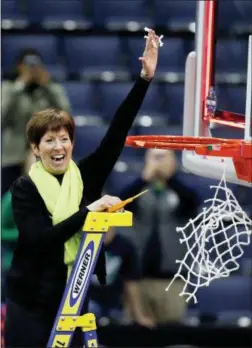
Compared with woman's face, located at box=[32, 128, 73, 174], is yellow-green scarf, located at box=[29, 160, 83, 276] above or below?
below

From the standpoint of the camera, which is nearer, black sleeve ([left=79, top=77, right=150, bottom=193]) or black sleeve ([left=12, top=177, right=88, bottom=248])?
black sleeve ([left=12, top=177, right=88, bottom=248])

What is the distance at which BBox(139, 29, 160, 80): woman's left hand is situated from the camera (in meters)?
4.33

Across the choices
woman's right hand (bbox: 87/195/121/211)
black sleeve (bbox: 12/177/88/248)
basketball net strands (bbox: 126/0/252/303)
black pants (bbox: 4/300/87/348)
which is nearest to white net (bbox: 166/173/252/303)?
basketball net strands (bbox: 126/0/252/303)

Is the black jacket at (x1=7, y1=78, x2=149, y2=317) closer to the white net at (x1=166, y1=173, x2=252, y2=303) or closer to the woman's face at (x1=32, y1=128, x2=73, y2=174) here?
the woman's face at (x1=32, y1=128, x2=73, y2=174)

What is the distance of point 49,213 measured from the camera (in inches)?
168

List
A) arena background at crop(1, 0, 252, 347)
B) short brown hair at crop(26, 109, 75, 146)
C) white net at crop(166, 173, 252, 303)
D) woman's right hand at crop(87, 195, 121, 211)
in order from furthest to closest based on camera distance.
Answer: arena background at crop(1, 0, 252, 347), white net at crop(166, 173, 252, 303), short brown hair at crop(26, 109, 75, 146), woman's right hand at crop(87, 195, 121, 211)

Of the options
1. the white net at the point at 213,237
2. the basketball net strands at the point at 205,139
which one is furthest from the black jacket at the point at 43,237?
the white net at the point at 213,237

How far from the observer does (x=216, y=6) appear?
5180 mm

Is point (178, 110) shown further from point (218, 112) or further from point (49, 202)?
point (49, 202)

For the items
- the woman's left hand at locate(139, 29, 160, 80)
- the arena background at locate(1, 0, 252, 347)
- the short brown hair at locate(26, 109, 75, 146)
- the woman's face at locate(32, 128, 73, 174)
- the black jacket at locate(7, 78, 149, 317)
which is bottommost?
the black jacket at locate(7, 78, 149, 317)

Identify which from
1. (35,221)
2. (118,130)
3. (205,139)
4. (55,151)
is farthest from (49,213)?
(205,139)

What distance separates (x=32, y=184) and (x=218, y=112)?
3.26 feet

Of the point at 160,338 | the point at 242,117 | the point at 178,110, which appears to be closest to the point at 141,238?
the point at 160,338

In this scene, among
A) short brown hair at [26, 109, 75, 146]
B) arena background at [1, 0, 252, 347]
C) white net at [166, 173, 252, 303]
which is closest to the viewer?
short brown hair at [26, 109, 75, 146]
